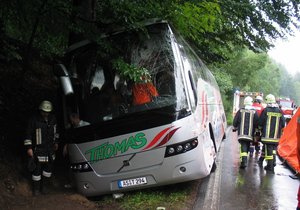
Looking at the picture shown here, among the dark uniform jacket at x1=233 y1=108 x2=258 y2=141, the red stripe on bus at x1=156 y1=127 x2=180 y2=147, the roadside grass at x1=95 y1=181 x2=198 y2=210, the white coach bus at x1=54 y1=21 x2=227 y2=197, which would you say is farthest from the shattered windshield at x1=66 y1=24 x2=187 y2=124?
the dark uniform jacket at x1=233 y1=108 x2=258 y2=141

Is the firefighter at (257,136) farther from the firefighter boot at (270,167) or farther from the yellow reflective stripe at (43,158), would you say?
the yellow reflective stripe at (43,158)

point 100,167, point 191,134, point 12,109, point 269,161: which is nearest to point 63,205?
point 100,167

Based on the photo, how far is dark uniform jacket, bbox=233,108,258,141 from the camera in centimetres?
1019

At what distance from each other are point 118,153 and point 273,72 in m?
88.9

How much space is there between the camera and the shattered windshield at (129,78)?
20.5 ft

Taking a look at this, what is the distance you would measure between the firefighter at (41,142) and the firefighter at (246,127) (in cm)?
508

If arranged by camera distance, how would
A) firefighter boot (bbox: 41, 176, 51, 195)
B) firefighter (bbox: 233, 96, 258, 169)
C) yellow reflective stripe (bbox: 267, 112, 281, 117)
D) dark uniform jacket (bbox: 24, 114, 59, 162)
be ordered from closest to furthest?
dark uniform jacket (bbox: 24, 114, 59, 162) → firefighter boot (bbox: 41, 176, 51, 195) → yellow reflective stripe (bbox: 267, 112, 281, 117) → firefighter (bbox: 233, 96, 258, 169)

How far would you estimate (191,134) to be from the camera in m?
6.25

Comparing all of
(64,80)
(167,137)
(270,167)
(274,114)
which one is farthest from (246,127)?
(64,80)

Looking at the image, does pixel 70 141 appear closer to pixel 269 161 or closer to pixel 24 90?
pixel 24 90

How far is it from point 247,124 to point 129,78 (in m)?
4.99

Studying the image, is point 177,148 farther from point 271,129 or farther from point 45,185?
point 271,129

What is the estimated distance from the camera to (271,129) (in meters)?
9.80

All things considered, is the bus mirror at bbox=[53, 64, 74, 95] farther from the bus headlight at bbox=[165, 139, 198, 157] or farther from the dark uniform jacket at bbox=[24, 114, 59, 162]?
the bus headlight at bbox=[165, 139, 198, 157]
